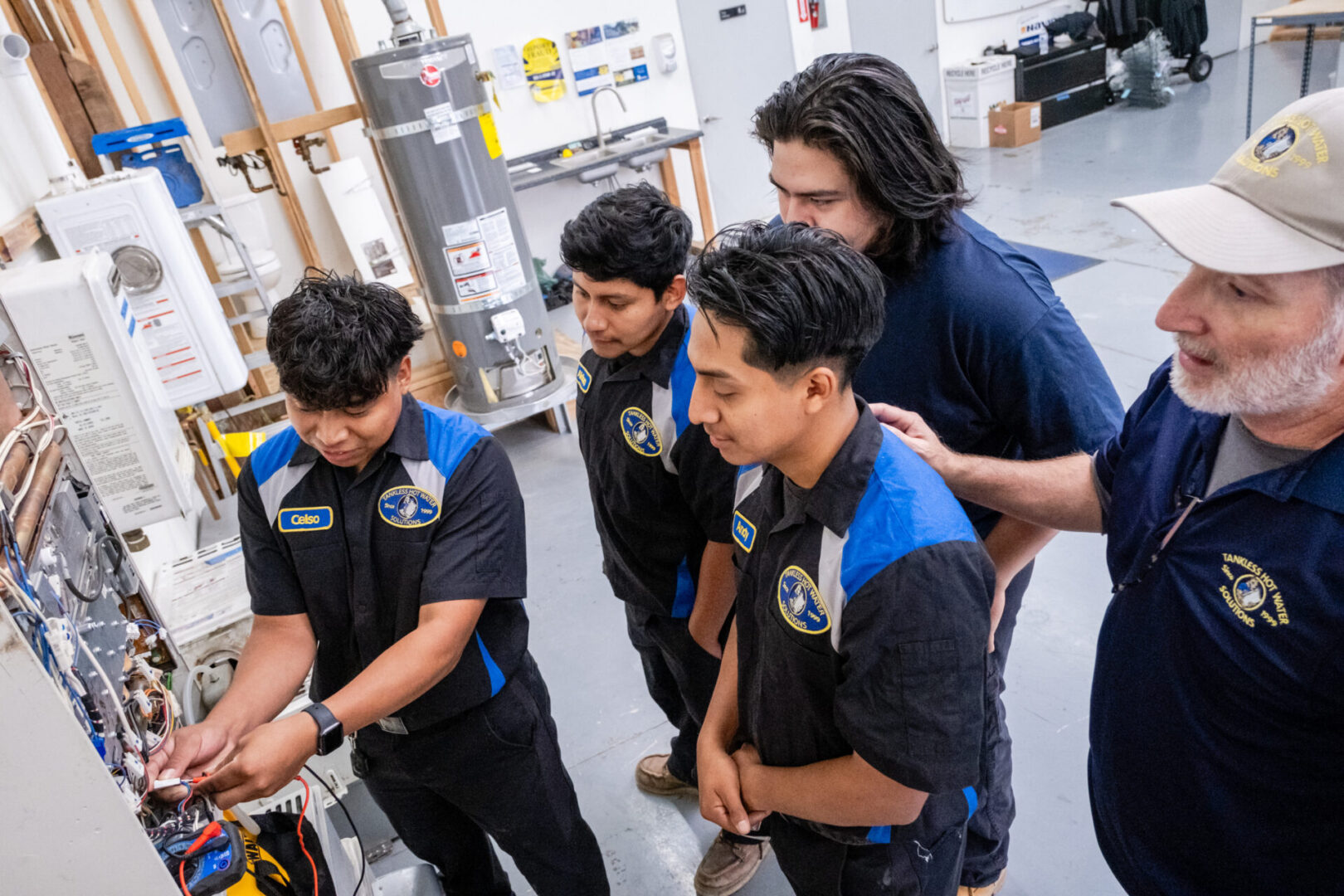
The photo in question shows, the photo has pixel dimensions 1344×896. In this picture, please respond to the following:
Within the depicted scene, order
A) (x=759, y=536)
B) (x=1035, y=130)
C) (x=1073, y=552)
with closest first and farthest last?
(x=759, y=536)
(x=1073, y=552)
(x=1035, y=130)

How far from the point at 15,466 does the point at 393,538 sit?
1.66ft

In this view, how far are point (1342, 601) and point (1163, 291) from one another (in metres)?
3.94

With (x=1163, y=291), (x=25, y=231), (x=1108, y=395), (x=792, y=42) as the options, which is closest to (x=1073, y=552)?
(x=1108, y=395)

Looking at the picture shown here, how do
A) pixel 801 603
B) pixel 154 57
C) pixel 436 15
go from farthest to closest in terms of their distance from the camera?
pixel 154 57 < pixel 436 15 < pixel 801 603

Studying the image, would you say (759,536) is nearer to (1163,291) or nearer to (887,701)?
(887,701)

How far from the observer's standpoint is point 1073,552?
9.09 ft

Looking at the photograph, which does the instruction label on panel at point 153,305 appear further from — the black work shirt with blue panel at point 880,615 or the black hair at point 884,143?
the black work shirt with blue panel at point 880,615

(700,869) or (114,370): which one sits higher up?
(114,370)

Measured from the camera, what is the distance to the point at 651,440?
1586 millimetres

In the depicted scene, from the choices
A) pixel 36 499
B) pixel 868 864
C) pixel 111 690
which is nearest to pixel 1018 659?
pixel 868 864

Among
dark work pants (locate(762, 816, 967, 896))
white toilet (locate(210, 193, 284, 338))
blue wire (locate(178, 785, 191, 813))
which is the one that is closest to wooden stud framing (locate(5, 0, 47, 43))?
white toilet (locate(210, 193, 284, 338))

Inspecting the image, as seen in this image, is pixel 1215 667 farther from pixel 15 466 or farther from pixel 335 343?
pixel 15 466

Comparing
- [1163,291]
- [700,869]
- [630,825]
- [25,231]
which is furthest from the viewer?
[1163,291]

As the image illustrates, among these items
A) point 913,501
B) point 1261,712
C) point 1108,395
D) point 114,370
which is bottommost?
point 1261,712
